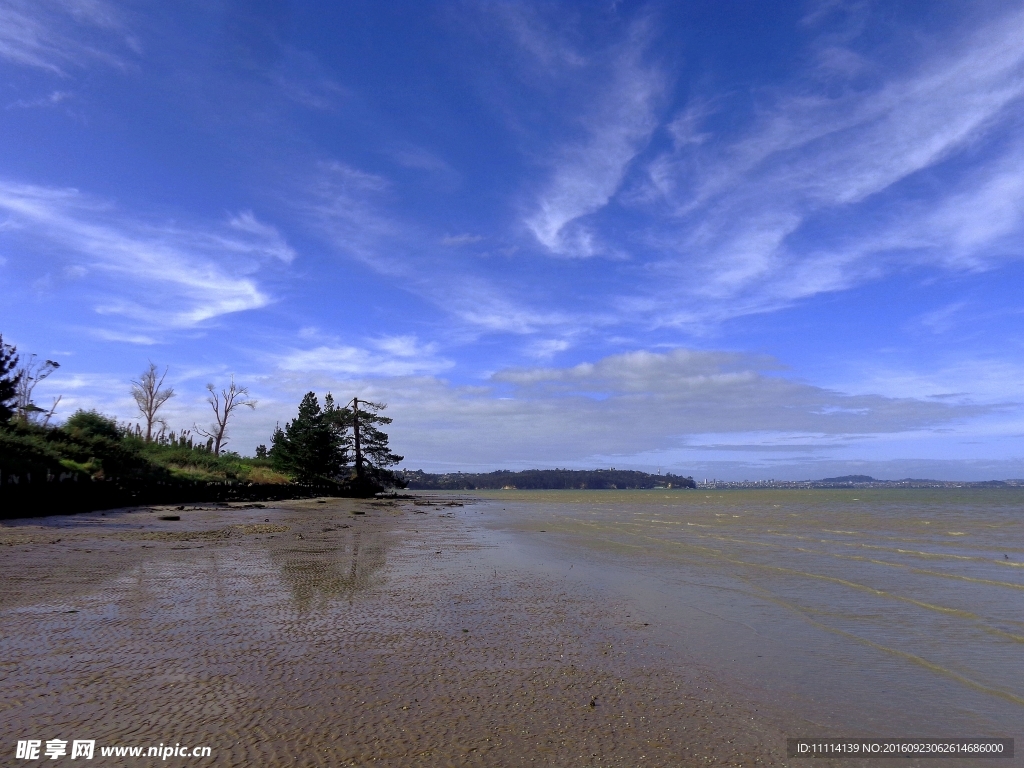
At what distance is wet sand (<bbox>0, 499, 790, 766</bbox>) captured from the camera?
3.56 m

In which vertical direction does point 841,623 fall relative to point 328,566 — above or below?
below

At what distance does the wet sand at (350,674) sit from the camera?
356 centimetres

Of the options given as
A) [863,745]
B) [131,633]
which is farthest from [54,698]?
[863,745]

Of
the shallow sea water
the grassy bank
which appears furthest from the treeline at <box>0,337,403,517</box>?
the shallow sea water

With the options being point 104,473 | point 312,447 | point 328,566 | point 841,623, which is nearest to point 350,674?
point 841,623

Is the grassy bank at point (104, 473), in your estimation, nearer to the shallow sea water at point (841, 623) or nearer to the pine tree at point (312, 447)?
the pine tree at point (312, 447)

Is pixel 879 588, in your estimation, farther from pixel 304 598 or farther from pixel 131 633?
pixel 131 633

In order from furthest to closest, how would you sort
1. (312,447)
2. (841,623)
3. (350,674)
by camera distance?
(312,447) → (841,623) → (350,674)

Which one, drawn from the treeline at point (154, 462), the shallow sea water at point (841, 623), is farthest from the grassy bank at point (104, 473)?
the shallow sea water at point (841, 623)

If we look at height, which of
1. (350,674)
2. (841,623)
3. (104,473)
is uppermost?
(104,473)

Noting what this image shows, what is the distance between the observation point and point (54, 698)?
155 inches

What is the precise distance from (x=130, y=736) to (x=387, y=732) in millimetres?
1462

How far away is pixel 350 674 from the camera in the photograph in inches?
185

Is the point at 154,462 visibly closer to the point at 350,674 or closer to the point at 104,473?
the point at 104,473
